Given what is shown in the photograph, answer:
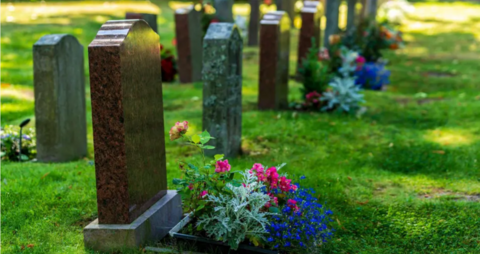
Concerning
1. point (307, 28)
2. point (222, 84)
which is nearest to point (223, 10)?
point (307, 28)

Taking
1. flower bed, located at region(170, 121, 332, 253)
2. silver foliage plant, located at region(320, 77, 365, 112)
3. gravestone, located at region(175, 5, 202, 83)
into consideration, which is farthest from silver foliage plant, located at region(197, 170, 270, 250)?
gravestone, located at region(175, 5, 202, 83)

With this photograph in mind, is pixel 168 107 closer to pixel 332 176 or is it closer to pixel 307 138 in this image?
pixel 307 138

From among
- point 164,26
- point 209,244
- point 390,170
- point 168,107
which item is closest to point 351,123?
point 390,170

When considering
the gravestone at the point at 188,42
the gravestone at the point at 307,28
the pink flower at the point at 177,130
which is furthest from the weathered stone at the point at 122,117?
the gravestone at the point at 188,42

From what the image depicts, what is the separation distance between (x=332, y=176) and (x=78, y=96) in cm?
299

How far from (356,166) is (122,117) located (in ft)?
10.8

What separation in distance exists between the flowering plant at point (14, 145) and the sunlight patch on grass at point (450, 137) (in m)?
4.98

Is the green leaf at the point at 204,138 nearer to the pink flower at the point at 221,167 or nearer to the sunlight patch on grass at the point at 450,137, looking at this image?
A: the pink flower at the point at 221,167

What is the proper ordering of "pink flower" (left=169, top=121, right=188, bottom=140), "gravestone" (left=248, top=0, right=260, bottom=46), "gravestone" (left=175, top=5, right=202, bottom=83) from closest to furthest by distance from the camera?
"pink flower" (left=169, top=121, right=188, bottom=140) < "gravestone" (left=175, top=5, right=202, bottom=83) < "gravestone" (left=248, top=0, right=260, bottom=46)

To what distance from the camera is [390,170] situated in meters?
5.95

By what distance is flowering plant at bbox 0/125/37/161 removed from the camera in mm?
6102

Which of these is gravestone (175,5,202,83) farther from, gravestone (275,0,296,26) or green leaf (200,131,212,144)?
green leaf (200,131,212,144)

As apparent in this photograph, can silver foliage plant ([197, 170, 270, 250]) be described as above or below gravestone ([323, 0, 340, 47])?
below

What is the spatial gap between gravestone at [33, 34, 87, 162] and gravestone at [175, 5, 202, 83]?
408 centimetres
